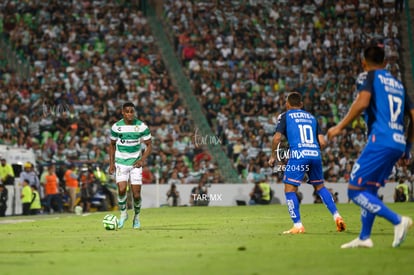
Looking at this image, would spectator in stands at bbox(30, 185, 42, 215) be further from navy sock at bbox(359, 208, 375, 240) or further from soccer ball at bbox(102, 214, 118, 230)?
navy sock at bbox(359, 208, 375, 240)

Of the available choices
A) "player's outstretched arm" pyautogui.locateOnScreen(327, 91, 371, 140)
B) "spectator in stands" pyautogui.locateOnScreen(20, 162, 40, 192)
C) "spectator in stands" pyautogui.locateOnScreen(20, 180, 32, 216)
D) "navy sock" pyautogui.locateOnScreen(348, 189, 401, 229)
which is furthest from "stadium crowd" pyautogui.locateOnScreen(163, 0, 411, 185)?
"player's outstretched arm" pyautogui.locateOnScreen(327, 91, 371, 140)

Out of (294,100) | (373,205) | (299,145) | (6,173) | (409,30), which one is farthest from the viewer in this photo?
(409,30)

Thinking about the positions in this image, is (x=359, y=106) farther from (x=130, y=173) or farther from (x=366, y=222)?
(x=130, y=173)

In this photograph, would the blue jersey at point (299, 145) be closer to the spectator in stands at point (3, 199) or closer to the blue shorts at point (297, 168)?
the blue shorts at point (297, 168)

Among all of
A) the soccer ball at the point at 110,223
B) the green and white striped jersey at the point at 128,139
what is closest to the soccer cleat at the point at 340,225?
the soccer ball at the point at 110,223

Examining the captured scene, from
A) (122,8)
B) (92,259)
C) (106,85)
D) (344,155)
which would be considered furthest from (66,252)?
(122,8)

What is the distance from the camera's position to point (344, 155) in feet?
124

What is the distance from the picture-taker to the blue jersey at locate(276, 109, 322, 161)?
16.6 metres

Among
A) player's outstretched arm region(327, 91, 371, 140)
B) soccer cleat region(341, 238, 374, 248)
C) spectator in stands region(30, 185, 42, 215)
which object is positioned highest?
player's outstretched arm region(327, 91, 371, 140)

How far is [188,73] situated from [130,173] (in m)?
24.4

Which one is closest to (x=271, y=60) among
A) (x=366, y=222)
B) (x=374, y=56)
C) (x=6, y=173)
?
(x=6, y=173)

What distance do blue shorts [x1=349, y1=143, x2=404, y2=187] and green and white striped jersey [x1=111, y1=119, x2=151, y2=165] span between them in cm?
843

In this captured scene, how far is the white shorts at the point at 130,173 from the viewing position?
63.4ft

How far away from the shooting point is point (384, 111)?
1169 cm
